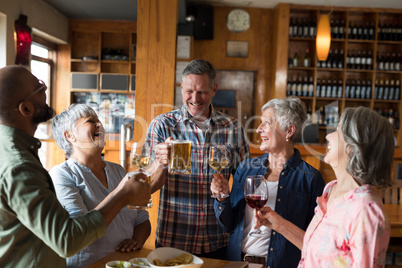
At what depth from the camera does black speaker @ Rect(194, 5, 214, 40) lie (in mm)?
7188

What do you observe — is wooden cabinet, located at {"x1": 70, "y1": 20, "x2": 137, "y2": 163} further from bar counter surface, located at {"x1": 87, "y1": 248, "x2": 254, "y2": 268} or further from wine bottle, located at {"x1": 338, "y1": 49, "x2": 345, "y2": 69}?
bar counter surface, located at {"x1": 87, "y1": 248, "x2": 254, "y2": 268}

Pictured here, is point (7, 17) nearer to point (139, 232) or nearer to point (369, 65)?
point (139, 232)

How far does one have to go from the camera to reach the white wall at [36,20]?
18.6 feet

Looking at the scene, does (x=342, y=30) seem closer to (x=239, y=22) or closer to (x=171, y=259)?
(x=239, y=22)

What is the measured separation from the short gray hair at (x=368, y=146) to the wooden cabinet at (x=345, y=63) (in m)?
5.81

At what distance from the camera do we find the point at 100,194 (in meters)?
2.03

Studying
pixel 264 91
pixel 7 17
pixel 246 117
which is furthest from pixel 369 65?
pixel 7 17

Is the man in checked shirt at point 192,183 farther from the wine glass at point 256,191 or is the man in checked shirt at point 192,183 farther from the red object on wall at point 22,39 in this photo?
the red object on wall at point 22,39

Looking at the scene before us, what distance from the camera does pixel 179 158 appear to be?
1.97 meters

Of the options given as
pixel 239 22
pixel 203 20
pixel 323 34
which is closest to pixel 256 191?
pixel 323 34

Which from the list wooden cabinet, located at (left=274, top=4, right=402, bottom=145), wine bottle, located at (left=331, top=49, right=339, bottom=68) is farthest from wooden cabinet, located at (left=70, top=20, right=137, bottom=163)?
wine bottle, located at (left=331, top=49, right=339, bottom=68)

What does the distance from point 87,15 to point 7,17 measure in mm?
2318

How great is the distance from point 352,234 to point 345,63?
258 inches

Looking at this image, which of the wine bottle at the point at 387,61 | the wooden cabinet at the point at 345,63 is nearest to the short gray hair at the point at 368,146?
the wooden cabinet at the point at 345,63
